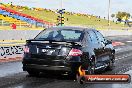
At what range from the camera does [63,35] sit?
39.6 ft

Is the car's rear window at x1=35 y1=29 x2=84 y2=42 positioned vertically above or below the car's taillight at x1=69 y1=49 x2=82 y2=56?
above

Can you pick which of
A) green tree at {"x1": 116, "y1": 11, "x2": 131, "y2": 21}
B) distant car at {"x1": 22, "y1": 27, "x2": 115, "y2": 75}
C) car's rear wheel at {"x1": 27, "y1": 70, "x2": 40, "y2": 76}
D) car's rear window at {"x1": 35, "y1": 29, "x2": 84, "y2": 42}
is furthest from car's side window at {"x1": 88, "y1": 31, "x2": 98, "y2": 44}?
green tree at {"x1": 116, "y1": 11, "x2": 131, "y2": 21}

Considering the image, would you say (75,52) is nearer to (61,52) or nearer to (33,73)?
(61,52)

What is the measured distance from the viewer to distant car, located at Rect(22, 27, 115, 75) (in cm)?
1123

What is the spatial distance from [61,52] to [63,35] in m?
0.91

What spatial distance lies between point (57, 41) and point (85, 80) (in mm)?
3600

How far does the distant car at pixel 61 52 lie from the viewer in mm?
11227

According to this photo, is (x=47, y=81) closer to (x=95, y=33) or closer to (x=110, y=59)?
(x=95, y=33)

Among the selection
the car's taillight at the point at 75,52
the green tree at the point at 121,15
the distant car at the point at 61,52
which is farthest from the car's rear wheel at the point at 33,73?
the green tree at the point at 121,15

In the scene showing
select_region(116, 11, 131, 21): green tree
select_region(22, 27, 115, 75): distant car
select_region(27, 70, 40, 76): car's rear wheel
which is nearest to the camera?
select_region(22, 27, 115, 75): distant car

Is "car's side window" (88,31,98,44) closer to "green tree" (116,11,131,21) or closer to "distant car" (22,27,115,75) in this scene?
"distant car" (22,27,115,75)

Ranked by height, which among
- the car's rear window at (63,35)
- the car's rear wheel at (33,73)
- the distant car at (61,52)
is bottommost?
the car's rear wheel at (33,73)

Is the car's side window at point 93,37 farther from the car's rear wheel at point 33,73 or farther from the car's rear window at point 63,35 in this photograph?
the car's rear wheel at point 33,73

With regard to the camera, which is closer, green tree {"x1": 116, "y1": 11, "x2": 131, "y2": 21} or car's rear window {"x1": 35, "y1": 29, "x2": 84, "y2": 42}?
car's rear window {"x1": 35, "y1": 29, "x2": 84, "y2": 42}
